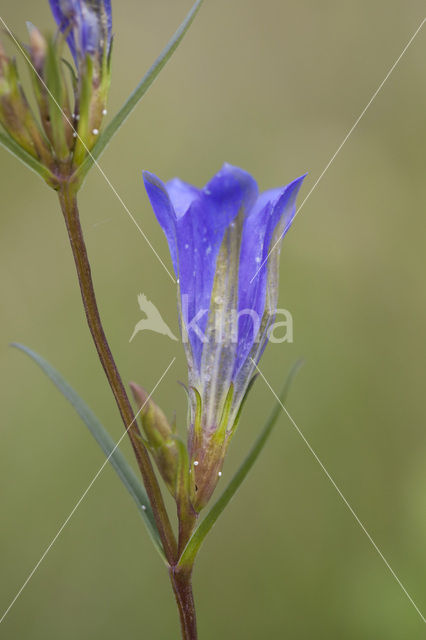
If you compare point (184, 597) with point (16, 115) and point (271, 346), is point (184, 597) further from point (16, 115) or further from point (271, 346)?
point (271, 346)

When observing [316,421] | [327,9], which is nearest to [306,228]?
[316,421]

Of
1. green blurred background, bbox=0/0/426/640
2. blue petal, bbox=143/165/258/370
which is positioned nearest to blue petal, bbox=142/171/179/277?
blue petal, bbox=143/165/258/370

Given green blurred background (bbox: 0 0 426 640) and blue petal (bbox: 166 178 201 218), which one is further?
green blurred background (bbox: 0 0 426 640)

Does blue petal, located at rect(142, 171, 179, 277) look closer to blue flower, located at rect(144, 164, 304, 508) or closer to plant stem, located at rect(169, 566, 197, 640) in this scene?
blue flower, located at rect(144, 164, 304, 508)

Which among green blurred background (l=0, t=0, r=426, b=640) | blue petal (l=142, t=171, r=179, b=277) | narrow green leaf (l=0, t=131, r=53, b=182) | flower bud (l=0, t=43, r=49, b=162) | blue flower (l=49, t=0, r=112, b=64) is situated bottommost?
green blurred background (l=0, t=0, r=426, b=640)

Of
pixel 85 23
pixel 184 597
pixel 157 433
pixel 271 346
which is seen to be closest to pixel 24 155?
pixel 85 23

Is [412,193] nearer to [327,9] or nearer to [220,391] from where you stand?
[327,9]

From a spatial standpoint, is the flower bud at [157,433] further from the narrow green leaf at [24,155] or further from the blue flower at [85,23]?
the blue flower at [85,23]

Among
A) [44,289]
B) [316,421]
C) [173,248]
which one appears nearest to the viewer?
[173,248]

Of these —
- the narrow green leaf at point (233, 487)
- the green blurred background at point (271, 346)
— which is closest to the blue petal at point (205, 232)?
the narrow green leaf at point (233, 487)
